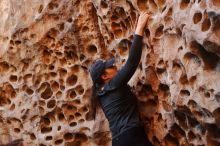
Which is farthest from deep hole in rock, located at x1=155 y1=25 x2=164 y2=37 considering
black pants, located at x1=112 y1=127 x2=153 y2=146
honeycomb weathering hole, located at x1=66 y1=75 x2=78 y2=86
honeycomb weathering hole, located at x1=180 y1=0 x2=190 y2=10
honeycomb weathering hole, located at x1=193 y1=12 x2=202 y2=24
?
honeycomb weathering hole, located at x1=66 y1=75 x2=78 y2=86

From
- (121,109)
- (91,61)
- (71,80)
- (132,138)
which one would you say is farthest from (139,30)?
(71,80)

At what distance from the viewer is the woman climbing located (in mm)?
2322

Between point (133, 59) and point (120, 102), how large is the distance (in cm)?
25

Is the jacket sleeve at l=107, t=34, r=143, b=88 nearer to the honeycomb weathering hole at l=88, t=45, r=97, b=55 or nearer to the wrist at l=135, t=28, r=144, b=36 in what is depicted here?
the wrist at l=135, t=28, r=144, b=36

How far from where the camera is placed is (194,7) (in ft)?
6.73

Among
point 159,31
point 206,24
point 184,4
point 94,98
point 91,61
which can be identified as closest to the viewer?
point 206,24

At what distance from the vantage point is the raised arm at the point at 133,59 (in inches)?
90.4

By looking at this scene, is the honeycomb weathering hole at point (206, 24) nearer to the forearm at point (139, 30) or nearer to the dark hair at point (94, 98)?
the forearm at point (139, 30)

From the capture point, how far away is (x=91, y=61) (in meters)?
3.04

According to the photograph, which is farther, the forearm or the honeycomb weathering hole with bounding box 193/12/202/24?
the forearm

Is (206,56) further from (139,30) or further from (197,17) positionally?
(139,30)

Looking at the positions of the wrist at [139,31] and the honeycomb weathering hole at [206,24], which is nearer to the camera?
the honeycomb weathering hole at [206,24]

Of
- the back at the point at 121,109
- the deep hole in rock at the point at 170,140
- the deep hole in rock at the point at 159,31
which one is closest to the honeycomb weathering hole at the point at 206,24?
the deep hole in rock at the point at 159,31

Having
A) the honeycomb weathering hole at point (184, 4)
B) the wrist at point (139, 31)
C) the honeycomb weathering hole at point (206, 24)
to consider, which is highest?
the honeycomb weathering hole at point (184, 4)
